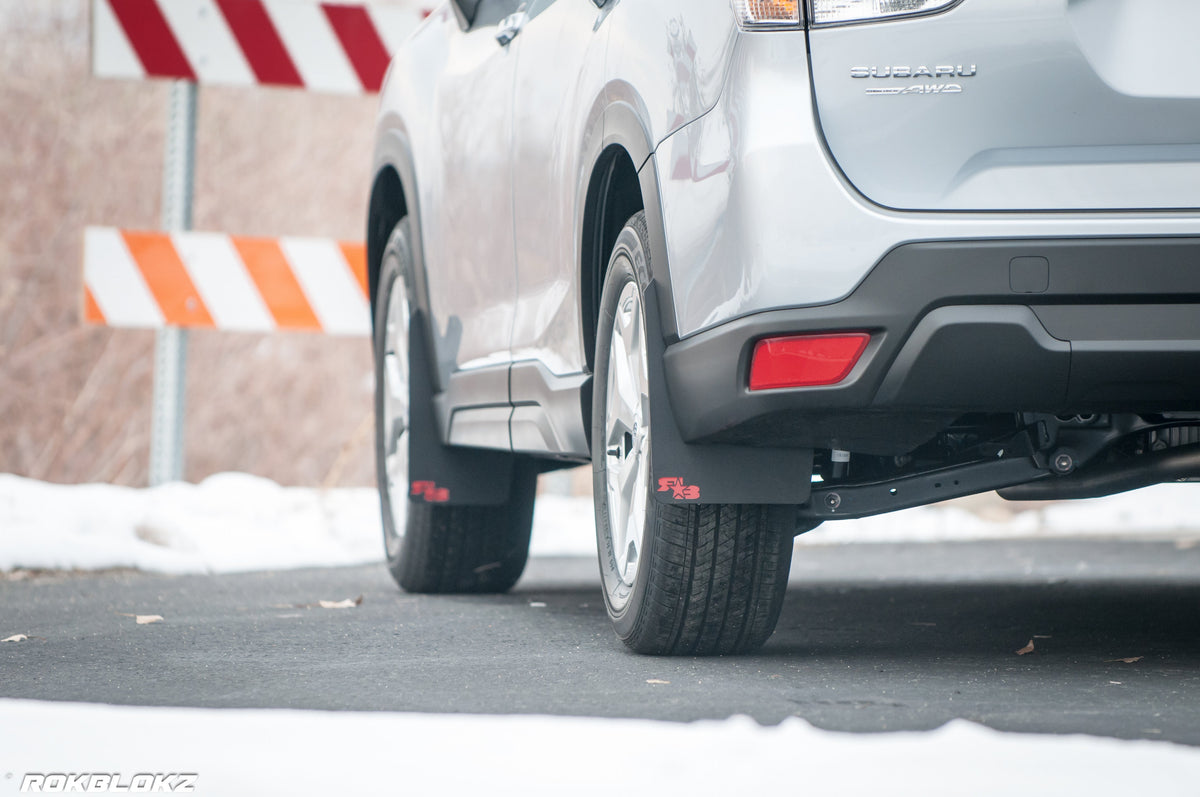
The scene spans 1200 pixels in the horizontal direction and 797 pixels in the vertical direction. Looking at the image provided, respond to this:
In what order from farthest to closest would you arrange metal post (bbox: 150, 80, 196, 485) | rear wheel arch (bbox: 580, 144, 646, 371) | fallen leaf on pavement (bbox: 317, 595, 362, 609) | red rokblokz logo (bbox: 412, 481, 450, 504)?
1. metal post (bbox: 150, 80, 196, 485)
2. red rokblokz logo (bbox: 412, 481, 450, 504)
3. fallen leaf on pavement (bbox: 317, 595, 362, 609)
4. rear wheel arch (bbox: 580, 144, 646, 371)

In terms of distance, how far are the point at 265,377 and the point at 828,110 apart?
518 inches

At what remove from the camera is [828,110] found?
2822mm

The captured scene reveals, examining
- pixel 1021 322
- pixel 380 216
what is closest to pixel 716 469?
pixel 1021 322

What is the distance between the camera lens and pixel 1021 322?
275 cm

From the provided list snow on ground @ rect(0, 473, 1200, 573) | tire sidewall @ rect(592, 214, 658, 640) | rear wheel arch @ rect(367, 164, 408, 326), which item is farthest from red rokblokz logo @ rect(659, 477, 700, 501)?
snow on ground @ rect(0, 473, 1200, 573)

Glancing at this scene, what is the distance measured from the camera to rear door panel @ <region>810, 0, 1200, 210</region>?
2797mm

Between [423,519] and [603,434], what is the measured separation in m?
1.83

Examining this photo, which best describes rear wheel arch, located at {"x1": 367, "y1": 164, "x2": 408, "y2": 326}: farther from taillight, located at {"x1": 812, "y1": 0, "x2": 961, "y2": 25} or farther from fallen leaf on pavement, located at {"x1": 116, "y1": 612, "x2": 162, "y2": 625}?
taillight, located at {"x1": 812, "y1": 0, "x2": 961, "y2": 25}

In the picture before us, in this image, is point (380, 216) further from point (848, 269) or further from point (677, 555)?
point (848, 269)

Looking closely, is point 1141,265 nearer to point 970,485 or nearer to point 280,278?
point 970,485

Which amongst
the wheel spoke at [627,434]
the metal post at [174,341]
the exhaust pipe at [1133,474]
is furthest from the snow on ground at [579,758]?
the metal post at [174,341]

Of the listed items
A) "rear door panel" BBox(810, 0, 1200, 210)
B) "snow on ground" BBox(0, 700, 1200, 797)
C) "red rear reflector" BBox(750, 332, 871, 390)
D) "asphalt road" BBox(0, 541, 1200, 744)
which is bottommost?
"asphalt road" BBox(0, 541, 1200, 744)

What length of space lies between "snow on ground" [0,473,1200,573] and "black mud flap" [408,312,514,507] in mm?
1636

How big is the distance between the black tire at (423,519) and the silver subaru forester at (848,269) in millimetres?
1451
